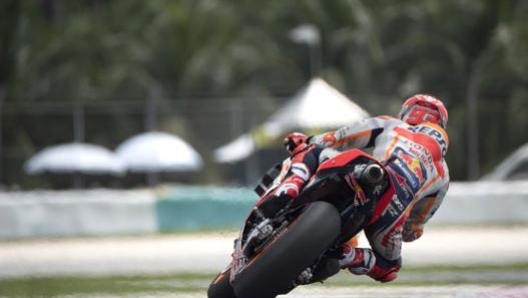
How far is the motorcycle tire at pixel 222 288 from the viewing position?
28.7ft

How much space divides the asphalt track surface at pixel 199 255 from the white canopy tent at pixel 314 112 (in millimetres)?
8407

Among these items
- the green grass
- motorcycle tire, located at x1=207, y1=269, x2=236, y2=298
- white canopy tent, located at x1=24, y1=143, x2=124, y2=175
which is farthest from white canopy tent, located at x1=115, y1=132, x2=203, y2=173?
motorcycle tire, located at x1=207, y1=269, x2=236, y2=298

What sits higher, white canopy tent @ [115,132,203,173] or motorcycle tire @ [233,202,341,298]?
white canopy tent @ [115,132,203,173]

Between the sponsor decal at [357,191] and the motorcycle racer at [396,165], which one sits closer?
the sponsor decal at [357,191]

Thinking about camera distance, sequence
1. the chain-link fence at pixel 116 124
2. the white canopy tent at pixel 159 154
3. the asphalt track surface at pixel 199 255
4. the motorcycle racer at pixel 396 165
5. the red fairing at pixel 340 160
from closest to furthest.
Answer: the red fairing at pixel 340 160 < the motorcycle racer at pixel 396 165 < the asphalt track surface at pixel 199 255 < the chain-link fence at pixel 116 124 < the white canopy tent at pixel 159 154

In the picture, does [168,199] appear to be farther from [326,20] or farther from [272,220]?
[326,20]

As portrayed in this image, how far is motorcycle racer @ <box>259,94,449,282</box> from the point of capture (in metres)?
8.73

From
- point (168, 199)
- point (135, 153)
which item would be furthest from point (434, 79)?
point (168, 199)

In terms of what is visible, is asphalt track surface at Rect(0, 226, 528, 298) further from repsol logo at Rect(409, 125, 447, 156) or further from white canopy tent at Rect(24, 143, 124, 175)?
white canopy tent at Rect(24, 143, 124, 175)

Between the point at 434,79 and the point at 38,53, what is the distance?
12.5 m

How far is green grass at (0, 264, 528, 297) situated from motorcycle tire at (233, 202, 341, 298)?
11.8ft

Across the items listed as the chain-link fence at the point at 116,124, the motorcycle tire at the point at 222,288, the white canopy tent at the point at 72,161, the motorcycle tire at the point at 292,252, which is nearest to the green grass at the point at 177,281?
the motorcycle tire at the point at 222,288

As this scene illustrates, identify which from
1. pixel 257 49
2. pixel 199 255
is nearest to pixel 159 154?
pixel 257 49

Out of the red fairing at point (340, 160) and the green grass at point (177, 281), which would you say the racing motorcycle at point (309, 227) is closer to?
the red fairing at point (340, 160)
